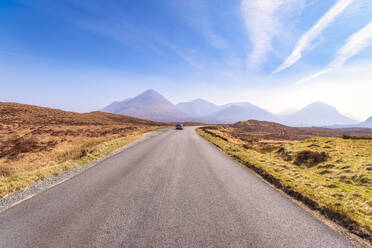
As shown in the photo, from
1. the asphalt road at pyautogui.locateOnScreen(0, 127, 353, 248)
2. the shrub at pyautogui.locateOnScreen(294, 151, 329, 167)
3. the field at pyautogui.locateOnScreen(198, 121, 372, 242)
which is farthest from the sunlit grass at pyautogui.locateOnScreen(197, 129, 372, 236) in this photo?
the asphalt road at pyautogui.locateOnScreen(0, 127, 353, 248)

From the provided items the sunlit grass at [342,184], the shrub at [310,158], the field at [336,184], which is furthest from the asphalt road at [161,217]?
the shrub at [310,158]

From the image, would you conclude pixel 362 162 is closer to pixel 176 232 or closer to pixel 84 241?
pixel 176 232

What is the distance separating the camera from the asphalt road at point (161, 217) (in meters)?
3.34

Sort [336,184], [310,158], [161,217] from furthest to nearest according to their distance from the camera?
1. [310,158]
2. [336,184]
3. [161,217]

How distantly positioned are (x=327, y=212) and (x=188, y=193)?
408 cm

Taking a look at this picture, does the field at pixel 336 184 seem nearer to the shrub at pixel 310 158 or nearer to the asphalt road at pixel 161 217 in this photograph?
the shrub at pixel 310 158

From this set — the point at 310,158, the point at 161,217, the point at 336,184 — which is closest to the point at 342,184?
the point at 336,184

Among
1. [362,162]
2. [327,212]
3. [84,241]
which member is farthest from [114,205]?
[362,162]

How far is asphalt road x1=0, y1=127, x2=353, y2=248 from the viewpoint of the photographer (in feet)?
11.0

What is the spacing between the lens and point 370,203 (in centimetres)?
501

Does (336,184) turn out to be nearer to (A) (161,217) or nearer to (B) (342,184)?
(B) (342,184)

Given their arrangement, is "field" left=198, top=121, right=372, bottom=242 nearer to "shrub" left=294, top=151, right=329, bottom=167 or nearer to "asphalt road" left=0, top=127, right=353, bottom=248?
"shrub" left=294, top=151, right=329, bottom=167

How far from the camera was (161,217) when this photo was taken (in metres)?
4.12

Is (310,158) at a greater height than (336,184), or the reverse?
(310,158)
